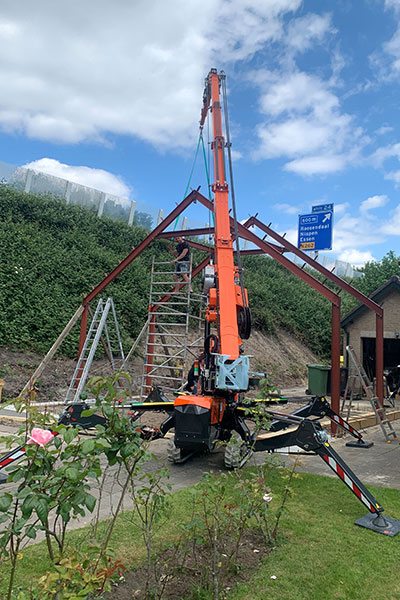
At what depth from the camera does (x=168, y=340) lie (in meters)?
19.0

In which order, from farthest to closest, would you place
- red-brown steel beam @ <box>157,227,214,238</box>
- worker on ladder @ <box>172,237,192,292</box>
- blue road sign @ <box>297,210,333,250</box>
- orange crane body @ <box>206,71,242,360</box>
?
1. blue road sign @ <box>297,210,333,250</box>
2. worker on ladder @ <box>172,237,192,292</box>
3. red-brown steel beam @ <box>157,227,214,238</box>
4. orange crane body @ <box>206,71,242,360</box>

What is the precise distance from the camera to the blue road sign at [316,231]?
1778cm

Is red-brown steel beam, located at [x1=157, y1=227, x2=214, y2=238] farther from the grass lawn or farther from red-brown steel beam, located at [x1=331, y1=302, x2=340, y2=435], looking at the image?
the grass lawn

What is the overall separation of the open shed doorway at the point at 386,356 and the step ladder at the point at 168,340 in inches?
291

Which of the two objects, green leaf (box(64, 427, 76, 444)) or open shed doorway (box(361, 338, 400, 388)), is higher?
open shed doorway (box(361, 338, 400, 388))

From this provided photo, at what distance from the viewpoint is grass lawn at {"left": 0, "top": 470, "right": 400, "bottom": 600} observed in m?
3.65

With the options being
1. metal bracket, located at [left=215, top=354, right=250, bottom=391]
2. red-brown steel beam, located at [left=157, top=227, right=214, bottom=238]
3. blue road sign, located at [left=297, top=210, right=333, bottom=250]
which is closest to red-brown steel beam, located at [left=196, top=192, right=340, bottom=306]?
red-brown steel beam, located at [left=157, top=227, right=214, bottom=238]

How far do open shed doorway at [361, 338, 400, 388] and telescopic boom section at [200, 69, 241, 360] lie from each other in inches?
473

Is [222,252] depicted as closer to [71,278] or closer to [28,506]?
[28,506]

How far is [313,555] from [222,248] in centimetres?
542

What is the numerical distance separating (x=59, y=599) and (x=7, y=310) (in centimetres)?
1442

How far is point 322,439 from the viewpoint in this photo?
227 inches

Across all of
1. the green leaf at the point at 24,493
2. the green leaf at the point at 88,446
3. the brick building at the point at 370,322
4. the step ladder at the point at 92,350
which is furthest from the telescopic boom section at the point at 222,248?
the brick building at the point at 370,322

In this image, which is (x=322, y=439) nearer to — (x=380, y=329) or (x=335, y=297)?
(x=335, y=297)
